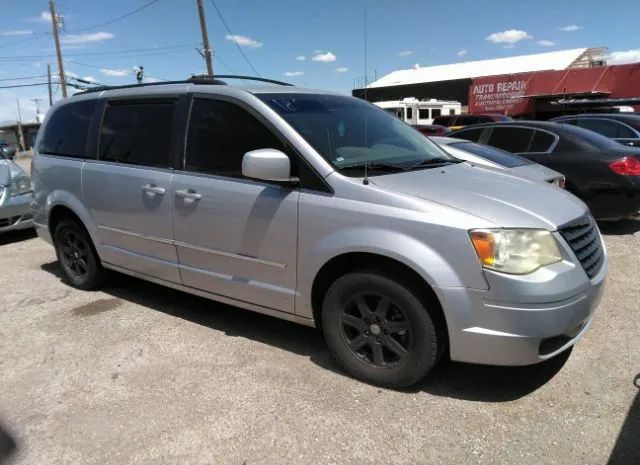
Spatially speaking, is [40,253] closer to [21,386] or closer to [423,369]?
[21,386]

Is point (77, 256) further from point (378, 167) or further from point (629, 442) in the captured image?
point (629, 442)

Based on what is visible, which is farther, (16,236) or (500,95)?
(500,95)

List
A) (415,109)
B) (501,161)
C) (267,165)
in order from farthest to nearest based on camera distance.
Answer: (415,109)
(501,161)
(267,165)

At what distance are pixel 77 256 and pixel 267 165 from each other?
286 centimetres

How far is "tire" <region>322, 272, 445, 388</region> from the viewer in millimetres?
2846

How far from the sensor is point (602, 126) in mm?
10359

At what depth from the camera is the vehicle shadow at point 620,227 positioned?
689 centimetres

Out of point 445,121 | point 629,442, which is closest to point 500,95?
point 445,121

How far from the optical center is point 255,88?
3723 mm

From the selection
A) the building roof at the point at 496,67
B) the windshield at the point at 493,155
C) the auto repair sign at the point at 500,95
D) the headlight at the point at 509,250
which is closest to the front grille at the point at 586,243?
the headlight at the point at 509,250

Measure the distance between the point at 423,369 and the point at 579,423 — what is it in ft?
2.76

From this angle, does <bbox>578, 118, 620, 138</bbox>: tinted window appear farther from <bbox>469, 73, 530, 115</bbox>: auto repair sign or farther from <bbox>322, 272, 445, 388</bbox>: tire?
<bbox>469, 73, 530, 115</bbox>: auto repair sign

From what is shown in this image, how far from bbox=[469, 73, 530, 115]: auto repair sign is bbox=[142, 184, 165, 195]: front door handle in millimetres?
28815

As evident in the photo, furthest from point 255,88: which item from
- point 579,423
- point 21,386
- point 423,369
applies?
point 579,423
